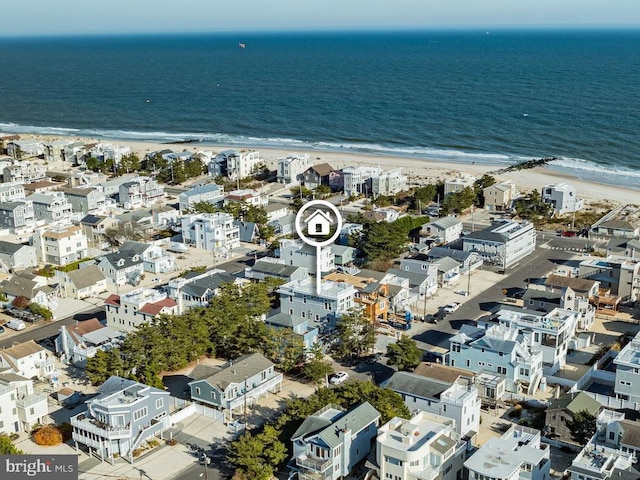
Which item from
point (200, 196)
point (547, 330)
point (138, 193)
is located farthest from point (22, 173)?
point (547, 330)

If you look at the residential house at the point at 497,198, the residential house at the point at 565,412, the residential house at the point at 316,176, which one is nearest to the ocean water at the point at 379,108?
the residential house at the point at 497,198

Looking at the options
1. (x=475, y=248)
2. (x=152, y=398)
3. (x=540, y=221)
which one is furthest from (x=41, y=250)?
(x=540, y=221)

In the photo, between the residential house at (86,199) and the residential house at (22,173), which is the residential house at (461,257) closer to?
the residential house at (86,199)

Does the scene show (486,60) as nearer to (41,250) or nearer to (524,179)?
(524,179)

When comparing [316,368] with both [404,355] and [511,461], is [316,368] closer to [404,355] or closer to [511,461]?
[404,355]

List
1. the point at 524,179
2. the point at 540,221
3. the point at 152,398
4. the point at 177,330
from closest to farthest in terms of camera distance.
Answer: the point at 152,398 → the point at 177,330 → the point at 540,221 → the point at 524,179

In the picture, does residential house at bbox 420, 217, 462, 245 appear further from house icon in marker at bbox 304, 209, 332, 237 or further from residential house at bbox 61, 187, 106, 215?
house icon in marker at bbox 304, 209, 332, 237
